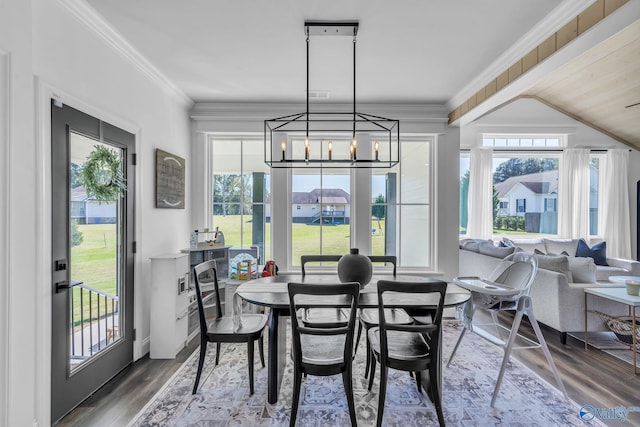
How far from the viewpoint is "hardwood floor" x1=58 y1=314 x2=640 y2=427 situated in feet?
6.63

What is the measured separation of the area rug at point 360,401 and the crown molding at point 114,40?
2.76 metres

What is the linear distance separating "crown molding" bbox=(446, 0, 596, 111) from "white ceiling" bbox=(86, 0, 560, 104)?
0.17ft

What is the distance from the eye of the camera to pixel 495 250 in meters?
4.17

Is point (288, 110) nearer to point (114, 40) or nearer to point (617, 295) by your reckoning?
point (114, 40)

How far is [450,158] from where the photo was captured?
4020 millimetres

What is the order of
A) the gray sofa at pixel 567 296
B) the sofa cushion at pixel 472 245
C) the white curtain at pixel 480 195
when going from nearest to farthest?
the gray sofa at pixel 567 296 < the sofa cushion at pixel 472 245 < the white curtain at pixel 480 195

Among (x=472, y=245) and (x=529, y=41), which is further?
(x=472, y=245)

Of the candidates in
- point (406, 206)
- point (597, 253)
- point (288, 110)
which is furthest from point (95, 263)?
point (597, 253)

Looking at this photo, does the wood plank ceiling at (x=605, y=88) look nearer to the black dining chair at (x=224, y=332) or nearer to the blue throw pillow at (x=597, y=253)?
the blue throw pillow at (x=597, y=253)

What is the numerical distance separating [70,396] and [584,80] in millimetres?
7235

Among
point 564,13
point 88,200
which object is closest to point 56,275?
point 88,200

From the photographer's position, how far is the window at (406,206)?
414 centimetres

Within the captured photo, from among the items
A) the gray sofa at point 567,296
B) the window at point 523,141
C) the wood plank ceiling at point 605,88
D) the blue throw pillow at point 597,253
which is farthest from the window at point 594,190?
the gray sofa at point 567,296

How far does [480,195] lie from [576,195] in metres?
1.87
